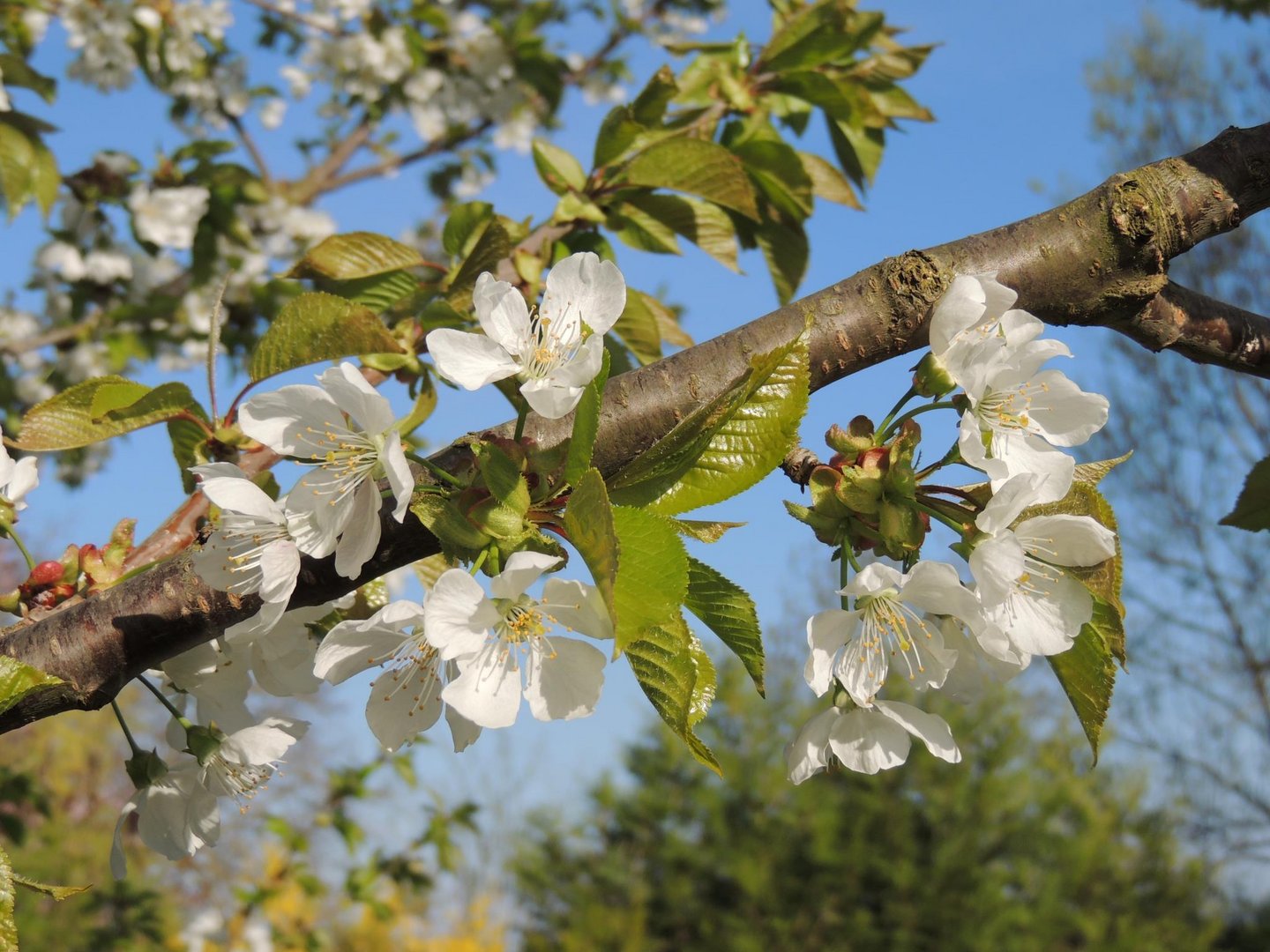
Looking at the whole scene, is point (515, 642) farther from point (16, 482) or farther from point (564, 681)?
point (16, 482)

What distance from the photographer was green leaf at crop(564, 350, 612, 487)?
1.87 ft

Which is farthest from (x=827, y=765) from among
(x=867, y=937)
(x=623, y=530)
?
(x=867, y=937)

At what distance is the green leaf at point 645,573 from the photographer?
534 millimetres

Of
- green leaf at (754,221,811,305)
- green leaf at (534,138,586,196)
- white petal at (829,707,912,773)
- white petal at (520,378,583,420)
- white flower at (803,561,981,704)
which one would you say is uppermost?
green leaf at (534,138,586,196)

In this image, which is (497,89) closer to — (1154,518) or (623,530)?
(623,530)

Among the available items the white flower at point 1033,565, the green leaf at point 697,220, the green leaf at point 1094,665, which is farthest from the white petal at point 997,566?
the green leaf at point 697,220

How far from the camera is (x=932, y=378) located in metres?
0.73

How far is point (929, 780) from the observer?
6578 millimetres

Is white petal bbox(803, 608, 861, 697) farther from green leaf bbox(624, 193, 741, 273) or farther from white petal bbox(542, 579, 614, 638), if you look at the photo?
green leaf bbox(624, 193, 741, 273)

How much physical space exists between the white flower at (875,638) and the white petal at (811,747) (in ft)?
0.12

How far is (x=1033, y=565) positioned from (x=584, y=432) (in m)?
0.37

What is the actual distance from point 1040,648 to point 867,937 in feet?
20.6

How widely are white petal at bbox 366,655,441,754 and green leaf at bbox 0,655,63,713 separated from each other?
203 mm

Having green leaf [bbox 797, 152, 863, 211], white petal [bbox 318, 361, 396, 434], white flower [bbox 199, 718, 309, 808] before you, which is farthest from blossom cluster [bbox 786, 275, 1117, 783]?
green leaf [bbox 797, 152, 863, 211]
